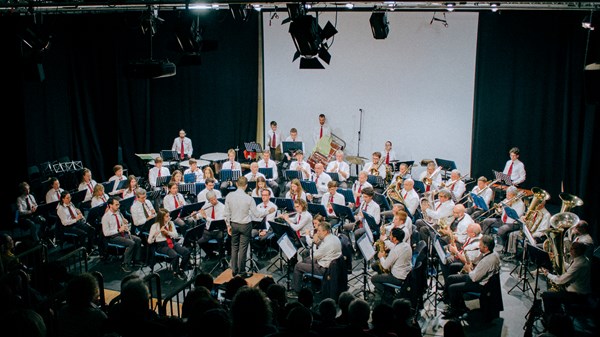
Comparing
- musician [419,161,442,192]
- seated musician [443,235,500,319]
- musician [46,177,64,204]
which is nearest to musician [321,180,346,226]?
musician [419,161,442,192]

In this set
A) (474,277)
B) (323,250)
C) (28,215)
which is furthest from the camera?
(28,215)

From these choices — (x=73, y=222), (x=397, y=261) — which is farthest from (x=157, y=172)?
(x=397, y=261)

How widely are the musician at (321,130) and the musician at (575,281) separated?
879cm

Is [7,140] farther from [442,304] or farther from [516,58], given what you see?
[516,58]

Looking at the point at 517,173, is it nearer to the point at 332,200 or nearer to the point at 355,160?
the point at 355,160

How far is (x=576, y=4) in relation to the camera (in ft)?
30.8

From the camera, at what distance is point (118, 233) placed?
374 inches

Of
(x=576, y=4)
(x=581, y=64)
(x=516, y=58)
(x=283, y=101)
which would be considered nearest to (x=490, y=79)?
(x=516, y=58)

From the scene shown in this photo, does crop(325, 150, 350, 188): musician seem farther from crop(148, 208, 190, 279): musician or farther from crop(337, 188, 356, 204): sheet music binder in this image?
crop(148, 208, 190, 279): musician

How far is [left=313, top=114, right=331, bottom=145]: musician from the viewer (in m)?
15.2

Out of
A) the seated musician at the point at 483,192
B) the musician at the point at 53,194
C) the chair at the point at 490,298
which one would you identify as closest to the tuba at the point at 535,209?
the seated musician at the point at 483,192

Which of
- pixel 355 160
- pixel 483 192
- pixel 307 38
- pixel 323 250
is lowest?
pixel 323 250

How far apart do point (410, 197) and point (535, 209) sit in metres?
2.32

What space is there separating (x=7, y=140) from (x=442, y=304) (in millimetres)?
9916
